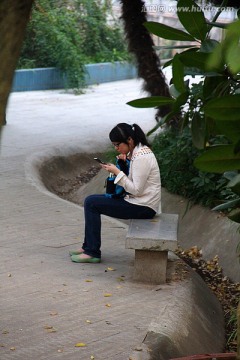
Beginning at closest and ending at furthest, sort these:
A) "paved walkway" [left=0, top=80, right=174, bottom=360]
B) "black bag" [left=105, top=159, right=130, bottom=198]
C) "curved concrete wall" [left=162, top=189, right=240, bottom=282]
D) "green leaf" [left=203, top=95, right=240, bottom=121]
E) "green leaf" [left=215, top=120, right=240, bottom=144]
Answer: "green leaf" [left=203, top=95, right=240, bottom=121], "green leaf" [left=215, top=120, right=240, bottom=144], "paved walkway" [left=0, top=80, right=174, bottom=360], "black bag" [left=105, top=159, right=130, bottom=198], "curved concrete wall" [left=162, top=189, right=240, bottom=282]

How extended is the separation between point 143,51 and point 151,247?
5.94 metres

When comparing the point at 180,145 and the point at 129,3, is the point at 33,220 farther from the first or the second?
the point at 129,3

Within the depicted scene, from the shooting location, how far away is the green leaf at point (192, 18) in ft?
11.3

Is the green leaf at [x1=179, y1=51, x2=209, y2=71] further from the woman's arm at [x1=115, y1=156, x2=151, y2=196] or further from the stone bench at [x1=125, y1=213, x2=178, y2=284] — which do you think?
the woman's arm at [x1=115, y1=156, x2=151, y2=196]

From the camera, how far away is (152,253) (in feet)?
21.7

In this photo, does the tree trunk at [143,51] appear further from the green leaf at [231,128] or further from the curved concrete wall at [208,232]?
the green leaf at [231,128]

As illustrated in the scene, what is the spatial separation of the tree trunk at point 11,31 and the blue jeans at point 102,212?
14.1ft

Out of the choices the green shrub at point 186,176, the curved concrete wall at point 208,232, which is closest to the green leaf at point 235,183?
the curved concrete wall at point 208,232

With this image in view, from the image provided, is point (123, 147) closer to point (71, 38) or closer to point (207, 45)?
point (207, 45)

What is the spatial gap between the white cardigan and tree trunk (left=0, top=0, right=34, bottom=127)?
417 centimetres

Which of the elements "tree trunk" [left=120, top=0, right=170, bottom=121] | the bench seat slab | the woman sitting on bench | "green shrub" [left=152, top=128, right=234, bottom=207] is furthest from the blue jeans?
"tree trunk" [left=120, top=0, right=170, bottom=121]

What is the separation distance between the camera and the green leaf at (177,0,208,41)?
3.44m

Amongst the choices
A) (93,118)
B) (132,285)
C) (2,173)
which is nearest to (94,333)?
(132,285)

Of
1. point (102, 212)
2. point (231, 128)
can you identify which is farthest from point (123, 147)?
point (231, 128)
